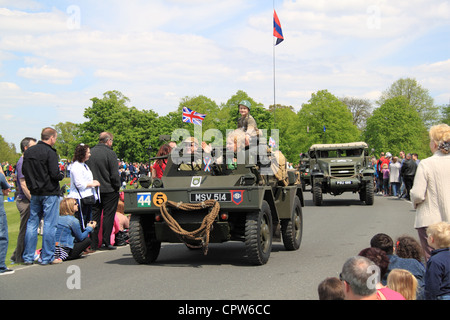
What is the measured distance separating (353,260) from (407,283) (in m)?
0.76

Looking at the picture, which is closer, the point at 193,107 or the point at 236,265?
the point at 236,265

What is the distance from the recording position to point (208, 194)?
8.16 metres

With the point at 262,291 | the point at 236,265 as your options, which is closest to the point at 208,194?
the point at 236,265

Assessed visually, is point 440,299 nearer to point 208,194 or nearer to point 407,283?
point 407,283

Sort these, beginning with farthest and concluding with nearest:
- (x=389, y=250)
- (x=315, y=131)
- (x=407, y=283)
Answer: (x=315, y=131) → (x=389, y=250) → (x=407, y=283)

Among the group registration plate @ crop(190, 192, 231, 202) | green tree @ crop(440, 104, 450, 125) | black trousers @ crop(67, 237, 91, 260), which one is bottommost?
black trousers @ crop(67, 237, 91, 260)

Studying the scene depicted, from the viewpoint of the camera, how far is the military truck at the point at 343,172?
70.9 feet

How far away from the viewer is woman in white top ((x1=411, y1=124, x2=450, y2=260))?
576cm

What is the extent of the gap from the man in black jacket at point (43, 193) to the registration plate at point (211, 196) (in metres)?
2.28

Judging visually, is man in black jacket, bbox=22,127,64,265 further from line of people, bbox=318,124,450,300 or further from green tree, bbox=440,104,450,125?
green tree, bbox=440,104,450,125

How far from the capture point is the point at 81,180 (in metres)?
9.95

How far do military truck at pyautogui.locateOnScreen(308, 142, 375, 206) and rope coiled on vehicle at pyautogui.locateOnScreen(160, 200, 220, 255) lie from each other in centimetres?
1435

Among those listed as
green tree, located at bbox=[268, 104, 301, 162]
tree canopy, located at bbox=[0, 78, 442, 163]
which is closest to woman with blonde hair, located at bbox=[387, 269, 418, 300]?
tree canopy, located at bbox=[0, 78, 442, 163]

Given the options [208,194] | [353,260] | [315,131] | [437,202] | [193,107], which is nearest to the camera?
[353,260]
